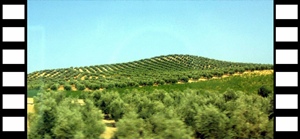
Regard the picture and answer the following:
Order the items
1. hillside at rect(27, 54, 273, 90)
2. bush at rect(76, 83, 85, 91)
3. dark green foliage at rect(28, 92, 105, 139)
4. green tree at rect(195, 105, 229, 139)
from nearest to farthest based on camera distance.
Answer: dark green foliage at rect(28, 92, 105, 139), green tree at rect(195, 105, 229, 139), bush at rect(76, 83, 85, 91), hillside at rect(27, 54, 273, 90)

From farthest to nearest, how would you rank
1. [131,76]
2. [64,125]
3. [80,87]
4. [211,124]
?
[131,76], [80,87], [211,124], [64,125]

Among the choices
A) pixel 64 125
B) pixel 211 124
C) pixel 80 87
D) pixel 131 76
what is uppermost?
pixel 131 76

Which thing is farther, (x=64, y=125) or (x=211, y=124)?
(x=211, y=124)

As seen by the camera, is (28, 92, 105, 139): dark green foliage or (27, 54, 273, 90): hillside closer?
(28, 92, 105, 139): dark green foliage

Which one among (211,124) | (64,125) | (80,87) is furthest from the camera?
(80,87)

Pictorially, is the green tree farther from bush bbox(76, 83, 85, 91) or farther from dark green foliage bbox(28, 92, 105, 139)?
bush bbox(76, 83, 85, 91)

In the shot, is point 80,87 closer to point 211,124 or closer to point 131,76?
point 131,76

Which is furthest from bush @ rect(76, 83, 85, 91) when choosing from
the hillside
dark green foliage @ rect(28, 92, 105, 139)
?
dark green foliage @ rect(28, 92, 105, 139)

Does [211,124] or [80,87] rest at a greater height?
[211,124]

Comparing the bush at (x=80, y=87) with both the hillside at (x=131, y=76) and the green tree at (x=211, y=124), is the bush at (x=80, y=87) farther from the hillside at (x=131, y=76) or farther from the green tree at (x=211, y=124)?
the green tree at (x=211, y=124)

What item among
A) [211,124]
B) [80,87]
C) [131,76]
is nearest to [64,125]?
[211,124]

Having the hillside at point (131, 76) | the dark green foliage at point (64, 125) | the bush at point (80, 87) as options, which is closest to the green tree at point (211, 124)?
the dark green foliage at point (64, 125)

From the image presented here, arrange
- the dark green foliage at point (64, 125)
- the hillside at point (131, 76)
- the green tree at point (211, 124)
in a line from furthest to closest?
the hillside at point (131, 76) → the green tree at point (211, 124) → the dark green foliage at point (64, 125)

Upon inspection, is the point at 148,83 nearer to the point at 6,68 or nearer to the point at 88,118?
the point at 88,118
